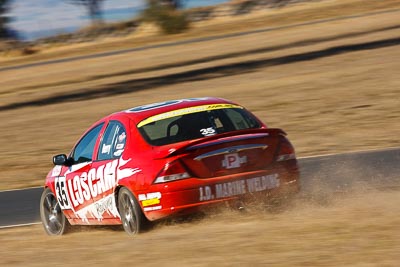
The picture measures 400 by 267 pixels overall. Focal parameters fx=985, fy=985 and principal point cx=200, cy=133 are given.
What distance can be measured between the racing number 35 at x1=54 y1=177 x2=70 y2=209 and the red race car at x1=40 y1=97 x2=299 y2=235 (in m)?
0.49

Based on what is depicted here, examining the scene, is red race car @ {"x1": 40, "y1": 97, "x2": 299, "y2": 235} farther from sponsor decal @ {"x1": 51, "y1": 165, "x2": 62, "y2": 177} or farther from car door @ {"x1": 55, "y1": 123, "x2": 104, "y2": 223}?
sponsor decal @ {"x1": 51, "y1": 165, "x2": 62, "y2": 177}

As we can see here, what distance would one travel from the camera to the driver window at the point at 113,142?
10352 mm

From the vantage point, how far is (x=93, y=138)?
36.7 feet

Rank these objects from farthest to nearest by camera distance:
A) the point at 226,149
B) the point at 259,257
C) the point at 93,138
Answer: the point at 93,138 < the point at 226,149 < the point at 259,257

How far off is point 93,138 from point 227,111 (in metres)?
1.65

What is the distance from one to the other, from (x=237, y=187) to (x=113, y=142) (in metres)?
1.59

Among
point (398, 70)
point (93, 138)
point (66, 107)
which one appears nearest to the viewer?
point (93, 138)

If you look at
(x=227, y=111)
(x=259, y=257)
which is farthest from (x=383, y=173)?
(x=259, y=257)

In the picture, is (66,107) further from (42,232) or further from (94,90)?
(42,232)

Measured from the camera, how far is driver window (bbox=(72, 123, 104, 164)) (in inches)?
437

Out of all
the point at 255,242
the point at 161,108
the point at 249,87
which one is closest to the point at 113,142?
the point at 161,108

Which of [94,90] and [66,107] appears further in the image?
[94,90]

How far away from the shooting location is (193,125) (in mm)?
10242

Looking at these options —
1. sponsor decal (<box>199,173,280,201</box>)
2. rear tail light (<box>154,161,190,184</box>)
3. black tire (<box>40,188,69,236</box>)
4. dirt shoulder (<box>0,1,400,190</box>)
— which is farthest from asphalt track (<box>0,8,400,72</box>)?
rear tail light (<box>154,161,190,184</box>)
